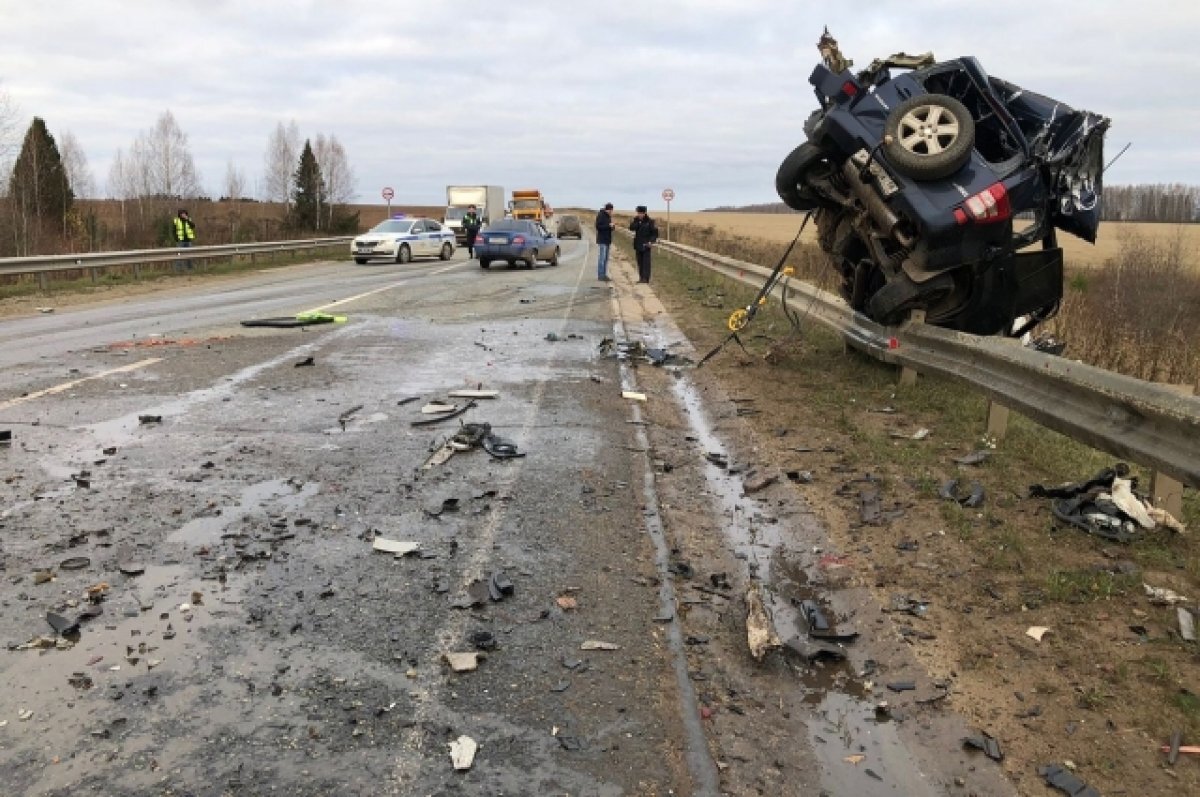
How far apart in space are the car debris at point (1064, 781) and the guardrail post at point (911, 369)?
227 inches

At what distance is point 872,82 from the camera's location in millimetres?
8359

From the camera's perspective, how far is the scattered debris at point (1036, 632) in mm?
3797

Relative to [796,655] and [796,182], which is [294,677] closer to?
[796,655]

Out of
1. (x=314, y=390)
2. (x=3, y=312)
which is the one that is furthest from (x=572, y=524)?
(x=3, y=312)

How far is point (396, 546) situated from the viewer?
4621 millimetres

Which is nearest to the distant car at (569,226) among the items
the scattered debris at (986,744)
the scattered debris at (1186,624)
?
the scattered debris at (1186,624)

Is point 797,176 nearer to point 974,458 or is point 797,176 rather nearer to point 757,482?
point 974,458

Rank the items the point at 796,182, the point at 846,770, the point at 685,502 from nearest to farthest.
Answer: the point at 846,770 < the point at 685,502 < the point at 796,182

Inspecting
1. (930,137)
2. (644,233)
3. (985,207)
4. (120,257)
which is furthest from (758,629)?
(120,257)

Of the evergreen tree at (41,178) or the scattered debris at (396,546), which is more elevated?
the evergreen tree at (41,178)

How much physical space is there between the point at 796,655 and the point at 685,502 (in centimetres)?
199

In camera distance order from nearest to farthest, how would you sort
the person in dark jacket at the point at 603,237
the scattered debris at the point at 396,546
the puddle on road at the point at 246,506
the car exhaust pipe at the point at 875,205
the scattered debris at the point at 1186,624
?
the scattered debris at the point at 1186,624, the scattered debris at the point at 396,546, the puddle on road at the point at 246,506, the car exhaust pipe at the point at 875,205, the person in dark jacket at the point at 603,237

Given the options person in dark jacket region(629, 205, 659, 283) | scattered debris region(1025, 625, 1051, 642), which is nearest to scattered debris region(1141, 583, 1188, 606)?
scattered debris region(1025, 625, 1051, 642)

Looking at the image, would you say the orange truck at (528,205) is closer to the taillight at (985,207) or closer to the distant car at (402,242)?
the distant car at (402,242)
